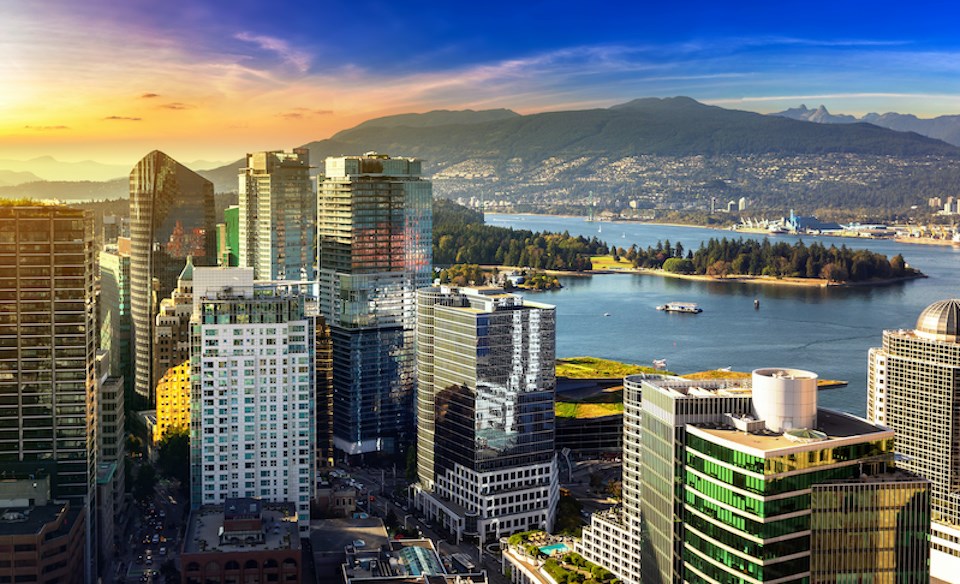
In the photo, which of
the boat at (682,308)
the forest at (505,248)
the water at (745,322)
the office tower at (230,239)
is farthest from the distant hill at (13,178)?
the forest at (505,248)

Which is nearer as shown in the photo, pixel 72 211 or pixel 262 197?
pixel 72 211

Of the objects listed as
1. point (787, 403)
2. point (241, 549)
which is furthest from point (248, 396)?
point (787, 403)

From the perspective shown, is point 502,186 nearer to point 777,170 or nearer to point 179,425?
point 777,170

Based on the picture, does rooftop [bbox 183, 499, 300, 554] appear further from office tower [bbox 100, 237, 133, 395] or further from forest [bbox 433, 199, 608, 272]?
forest [bbox 433, 199, 608, 272]

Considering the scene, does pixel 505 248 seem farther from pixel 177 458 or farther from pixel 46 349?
pixel 46 349

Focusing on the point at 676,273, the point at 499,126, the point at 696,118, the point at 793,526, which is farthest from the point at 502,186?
the point at 793,526

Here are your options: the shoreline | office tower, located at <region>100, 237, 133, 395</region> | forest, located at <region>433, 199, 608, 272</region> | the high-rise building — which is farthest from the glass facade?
the shoreline
